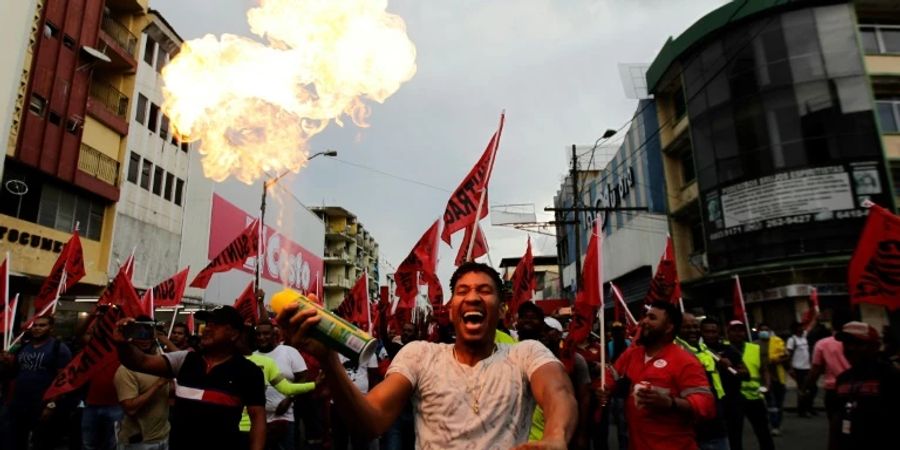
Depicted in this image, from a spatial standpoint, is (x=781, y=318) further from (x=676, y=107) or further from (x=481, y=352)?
(x=481, y=352)

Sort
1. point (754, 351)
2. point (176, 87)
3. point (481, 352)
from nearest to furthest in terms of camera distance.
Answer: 1. point (481, 352)
2. point (176, 87)
3. point (754, 351)

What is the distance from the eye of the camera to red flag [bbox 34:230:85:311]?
30.4 feet

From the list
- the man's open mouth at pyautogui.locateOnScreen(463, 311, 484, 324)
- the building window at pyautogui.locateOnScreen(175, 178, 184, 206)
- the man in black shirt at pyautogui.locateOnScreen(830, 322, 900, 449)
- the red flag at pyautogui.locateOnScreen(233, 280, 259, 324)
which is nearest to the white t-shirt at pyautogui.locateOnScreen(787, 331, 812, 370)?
the man in black shirt at pyautogui.locateOnScreen(830, 322, 900, 449)

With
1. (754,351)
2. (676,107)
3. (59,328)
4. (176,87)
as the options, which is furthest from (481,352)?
(676,107)

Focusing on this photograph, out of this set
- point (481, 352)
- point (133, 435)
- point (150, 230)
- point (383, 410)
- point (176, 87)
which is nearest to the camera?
point (383, 410)

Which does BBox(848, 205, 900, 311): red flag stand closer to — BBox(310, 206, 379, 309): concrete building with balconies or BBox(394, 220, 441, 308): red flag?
BBox(394, 220, 441, 308): red flag

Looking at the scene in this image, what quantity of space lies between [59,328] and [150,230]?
6539 millimetres


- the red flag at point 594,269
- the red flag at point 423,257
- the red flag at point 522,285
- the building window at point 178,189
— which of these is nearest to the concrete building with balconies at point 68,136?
the building window at point 178,189

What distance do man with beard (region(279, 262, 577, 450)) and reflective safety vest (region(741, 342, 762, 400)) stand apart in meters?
6.20

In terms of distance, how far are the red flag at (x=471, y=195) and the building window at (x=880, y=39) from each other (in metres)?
20.1

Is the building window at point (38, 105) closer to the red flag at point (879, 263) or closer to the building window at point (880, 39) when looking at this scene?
the red flag at point (879, 263)

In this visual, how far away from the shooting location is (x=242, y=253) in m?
10.7

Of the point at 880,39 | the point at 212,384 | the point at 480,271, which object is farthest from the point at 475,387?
the point at 880,39

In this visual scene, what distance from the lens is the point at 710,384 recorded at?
18.8 feet
